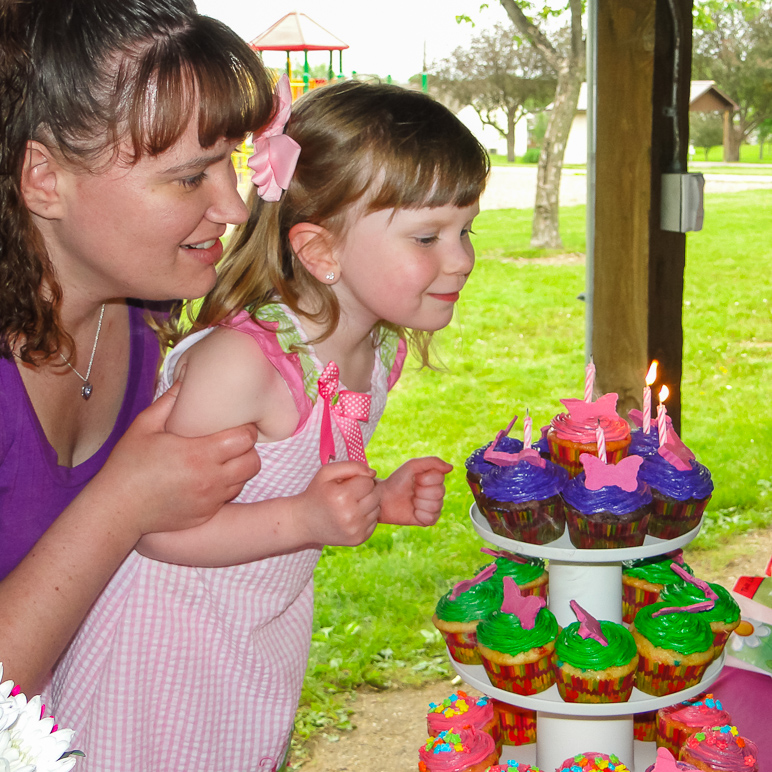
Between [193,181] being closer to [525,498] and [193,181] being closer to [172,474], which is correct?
[172,474]

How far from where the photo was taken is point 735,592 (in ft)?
7.38

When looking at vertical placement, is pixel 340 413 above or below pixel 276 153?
below

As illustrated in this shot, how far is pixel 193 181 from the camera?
137 cm

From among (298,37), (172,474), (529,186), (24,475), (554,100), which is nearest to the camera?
(172,474)

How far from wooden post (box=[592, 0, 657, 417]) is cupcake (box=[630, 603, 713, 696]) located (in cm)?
182

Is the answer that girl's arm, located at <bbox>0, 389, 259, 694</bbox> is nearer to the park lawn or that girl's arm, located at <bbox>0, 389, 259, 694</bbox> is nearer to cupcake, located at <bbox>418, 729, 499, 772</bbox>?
cupcake, located at <bbox>418, 729, 499, 772</bbox>

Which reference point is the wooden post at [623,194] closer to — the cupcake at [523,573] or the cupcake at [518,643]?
the cupcake at [523,573]

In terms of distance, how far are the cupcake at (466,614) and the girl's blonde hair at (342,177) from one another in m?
0.57

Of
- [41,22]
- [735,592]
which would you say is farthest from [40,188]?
[735,592]

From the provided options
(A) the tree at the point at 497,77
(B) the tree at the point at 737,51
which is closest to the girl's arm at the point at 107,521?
(B) the tree at the point at 737,51

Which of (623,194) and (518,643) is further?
(623,194)

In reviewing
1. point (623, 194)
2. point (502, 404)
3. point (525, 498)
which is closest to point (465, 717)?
point (525, 498)

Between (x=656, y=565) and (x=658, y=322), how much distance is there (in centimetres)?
165

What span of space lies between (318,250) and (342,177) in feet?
0.49
